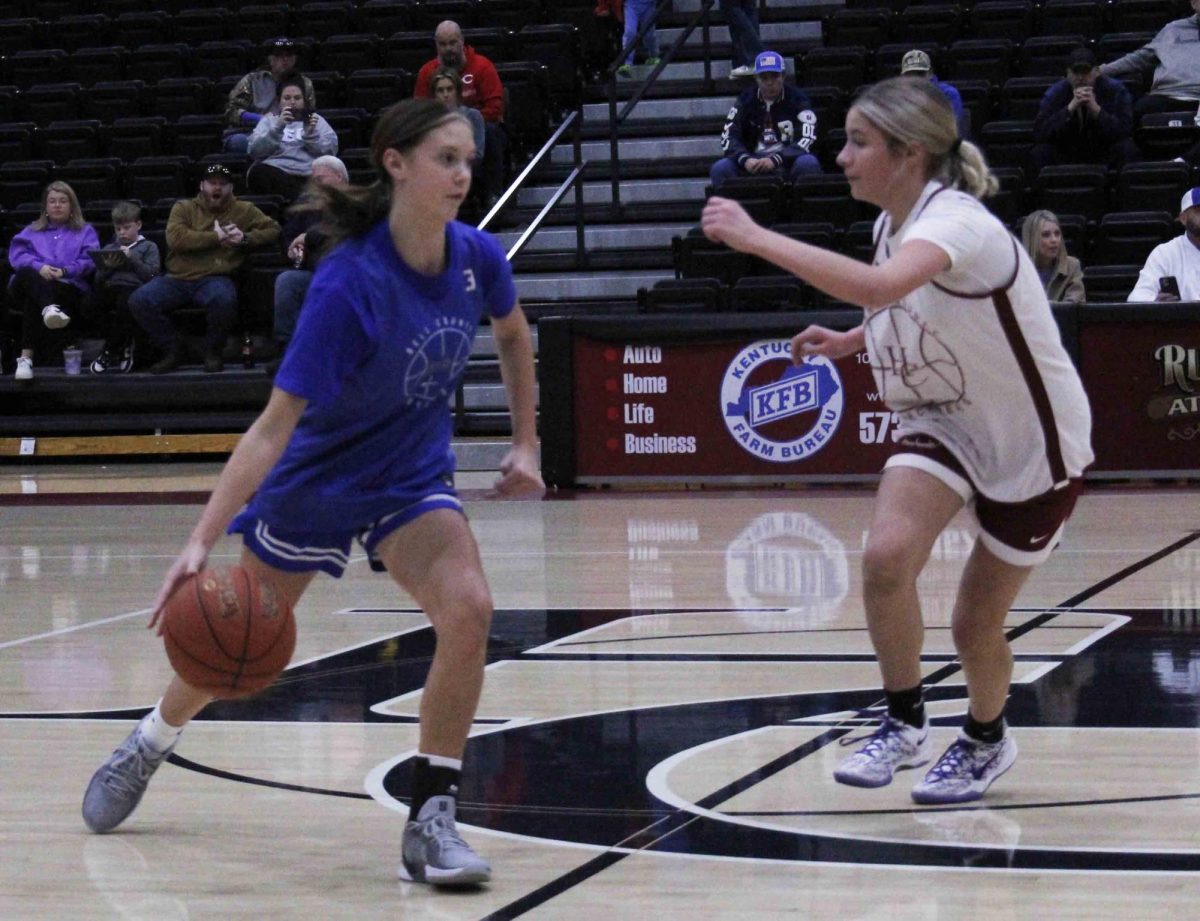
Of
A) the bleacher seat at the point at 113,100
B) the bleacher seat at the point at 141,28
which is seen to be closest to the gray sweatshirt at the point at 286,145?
the bleacher seat at the point at 113,100

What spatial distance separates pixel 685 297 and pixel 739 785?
303 inches

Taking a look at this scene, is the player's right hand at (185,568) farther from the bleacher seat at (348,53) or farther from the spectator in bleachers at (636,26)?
the bleacher seat at (348,53)

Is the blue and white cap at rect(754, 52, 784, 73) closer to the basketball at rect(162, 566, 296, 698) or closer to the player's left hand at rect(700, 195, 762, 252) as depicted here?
the player's left hand at rect(700, 195, 762, 252)

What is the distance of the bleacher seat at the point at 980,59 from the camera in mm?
13461

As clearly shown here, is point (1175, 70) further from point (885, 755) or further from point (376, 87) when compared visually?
point (885, 755)

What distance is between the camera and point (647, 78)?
1446 cm

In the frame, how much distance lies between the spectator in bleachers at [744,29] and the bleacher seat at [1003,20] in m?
1.56

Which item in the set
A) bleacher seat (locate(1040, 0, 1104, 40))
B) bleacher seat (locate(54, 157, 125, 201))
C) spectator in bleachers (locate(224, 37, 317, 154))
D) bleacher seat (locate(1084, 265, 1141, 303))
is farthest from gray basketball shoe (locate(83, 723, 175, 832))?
bleacher seat (locate(54, 157, 125, 201))

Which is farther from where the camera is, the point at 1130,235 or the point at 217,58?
the point at 217,58

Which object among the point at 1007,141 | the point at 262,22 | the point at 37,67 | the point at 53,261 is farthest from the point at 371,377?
the point at 37,67

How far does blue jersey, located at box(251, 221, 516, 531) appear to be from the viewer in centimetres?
350

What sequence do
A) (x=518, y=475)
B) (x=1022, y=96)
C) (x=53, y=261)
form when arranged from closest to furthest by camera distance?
(x=518, y=475) < (x=1022, y=96) < (x=53, y=261)

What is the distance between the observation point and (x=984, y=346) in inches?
150

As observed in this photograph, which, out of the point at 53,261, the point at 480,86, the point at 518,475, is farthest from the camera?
the point at 53,261
